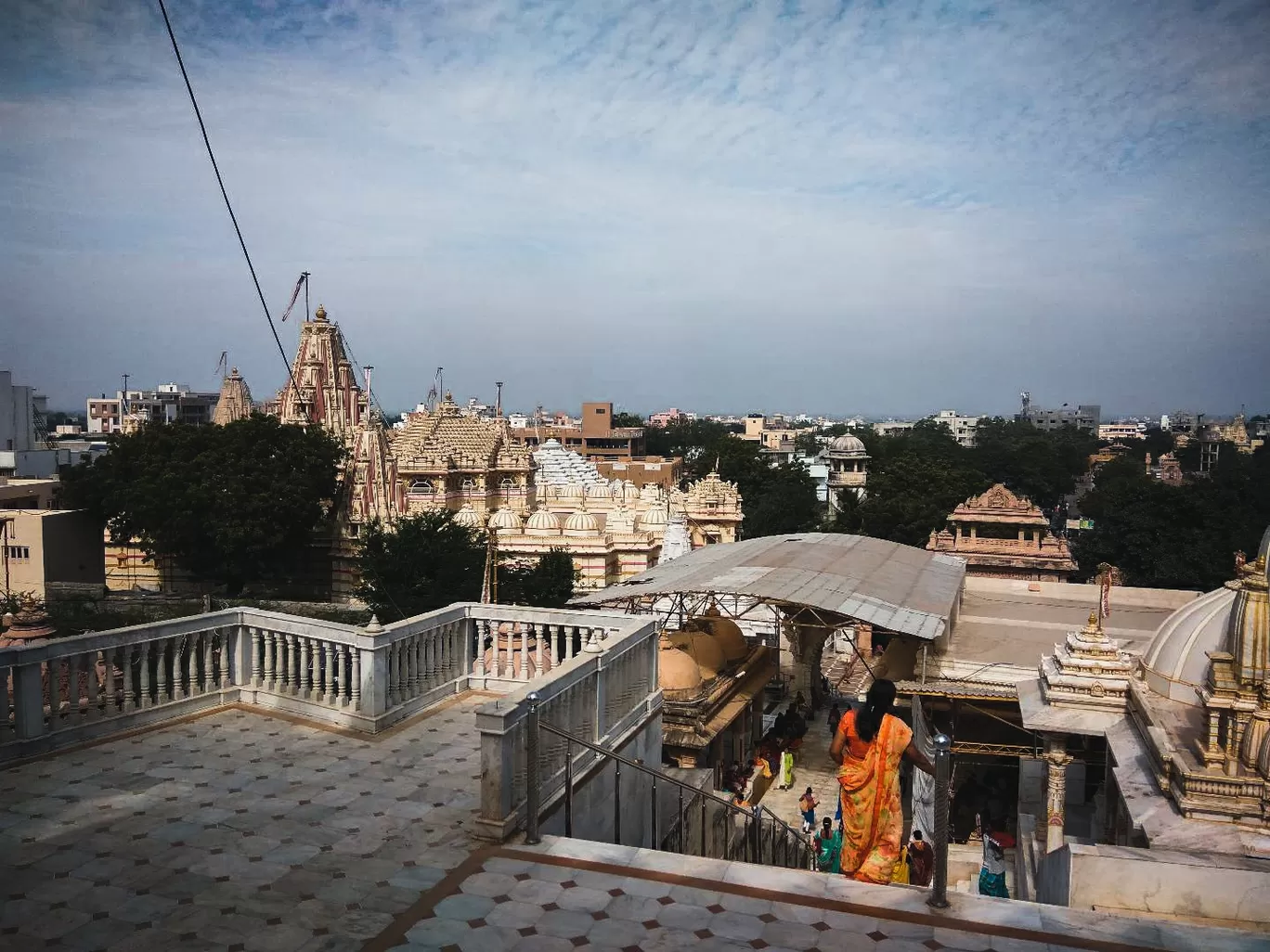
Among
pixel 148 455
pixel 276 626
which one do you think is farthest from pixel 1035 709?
pixel 148 455

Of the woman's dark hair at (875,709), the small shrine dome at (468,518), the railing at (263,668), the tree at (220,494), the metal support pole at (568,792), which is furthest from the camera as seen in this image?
the tree at (220,494)

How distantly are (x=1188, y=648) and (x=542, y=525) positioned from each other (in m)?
22.3

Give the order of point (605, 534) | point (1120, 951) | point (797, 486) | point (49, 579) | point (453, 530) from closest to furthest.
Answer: point (1120, 951)
point (453, 530)
point (605, 534)
point (49, 579)
point (797, 486)

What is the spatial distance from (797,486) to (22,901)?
182ft

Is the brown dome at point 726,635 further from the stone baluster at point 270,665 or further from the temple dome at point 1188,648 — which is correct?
the stone baluster at point 270,665

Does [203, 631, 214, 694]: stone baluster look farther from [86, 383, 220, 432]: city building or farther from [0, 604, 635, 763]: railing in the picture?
[86, 383, 220, 432]: city building

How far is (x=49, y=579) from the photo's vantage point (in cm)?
3375

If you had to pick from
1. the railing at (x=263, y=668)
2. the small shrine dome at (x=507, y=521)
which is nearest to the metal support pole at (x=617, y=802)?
the railing at (x=263, y=668)

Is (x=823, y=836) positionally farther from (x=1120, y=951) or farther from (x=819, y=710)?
(x=819, y=710)

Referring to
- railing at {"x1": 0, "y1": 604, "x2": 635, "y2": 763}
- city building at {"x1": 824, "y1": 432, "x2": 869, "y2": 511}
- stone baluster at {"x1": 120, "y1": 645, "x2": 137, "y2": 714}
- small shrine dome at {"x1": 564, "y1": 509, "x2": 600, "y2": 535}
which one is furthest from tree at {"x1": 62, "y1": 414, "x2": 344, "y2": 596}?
city building at {"x1": 824, "y1": 432, "x2": 869, "y2": 511}

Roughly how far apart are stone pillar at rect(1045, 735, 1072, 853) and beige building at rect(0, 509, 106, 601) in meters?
30.9

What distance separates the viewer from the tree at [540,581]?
26734 mm

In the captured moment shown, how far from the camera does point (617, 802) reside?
8406mm

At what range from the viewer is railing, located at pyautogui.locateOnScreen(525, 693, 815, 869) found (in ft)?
22.3
